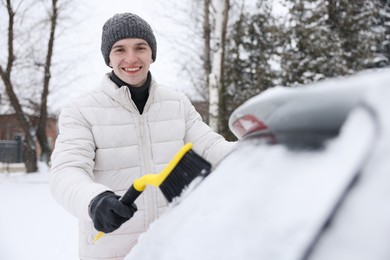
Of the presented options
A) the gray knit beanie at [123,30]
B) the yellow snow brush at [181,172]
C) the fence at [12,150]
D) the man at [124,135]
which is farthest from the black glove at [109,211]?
the fence at [12,150]

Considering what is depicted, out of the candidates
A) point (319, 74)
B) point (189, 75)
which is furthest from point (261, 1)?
point (189, 75)

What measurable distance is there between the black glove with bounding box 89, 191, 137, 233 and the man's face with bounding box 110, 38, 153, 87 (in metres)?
0.79

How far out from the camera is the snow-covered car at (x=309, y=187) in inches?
23.8

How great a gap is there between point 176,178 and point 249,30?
35.1 feet

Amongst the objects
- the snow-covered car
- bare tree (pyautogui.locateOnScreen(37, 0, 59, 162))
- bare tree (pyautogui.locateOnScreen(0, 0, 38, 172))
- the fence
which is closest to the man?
the snow-covered car

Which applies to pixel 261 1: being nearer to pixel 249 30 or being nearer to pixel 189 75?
pixel 249 30

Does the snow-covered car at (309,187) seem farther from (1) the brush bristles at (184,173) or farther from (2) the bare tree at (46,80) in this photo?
(2) the bare tree at (46,80)

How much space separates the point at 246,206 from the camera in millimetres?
735

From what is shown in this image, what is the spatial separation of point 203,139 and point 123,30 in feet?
2.10

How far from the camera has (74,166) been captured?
5.72 ft

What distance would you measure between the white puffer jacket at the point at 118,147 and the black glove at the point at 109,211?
41 centimetres

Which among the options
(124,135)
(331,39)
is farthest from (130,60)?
(331,39)

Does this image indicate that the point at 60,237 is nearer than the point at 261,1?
Yes

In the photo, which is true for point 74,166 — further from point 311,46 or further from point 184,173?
point 311,46
